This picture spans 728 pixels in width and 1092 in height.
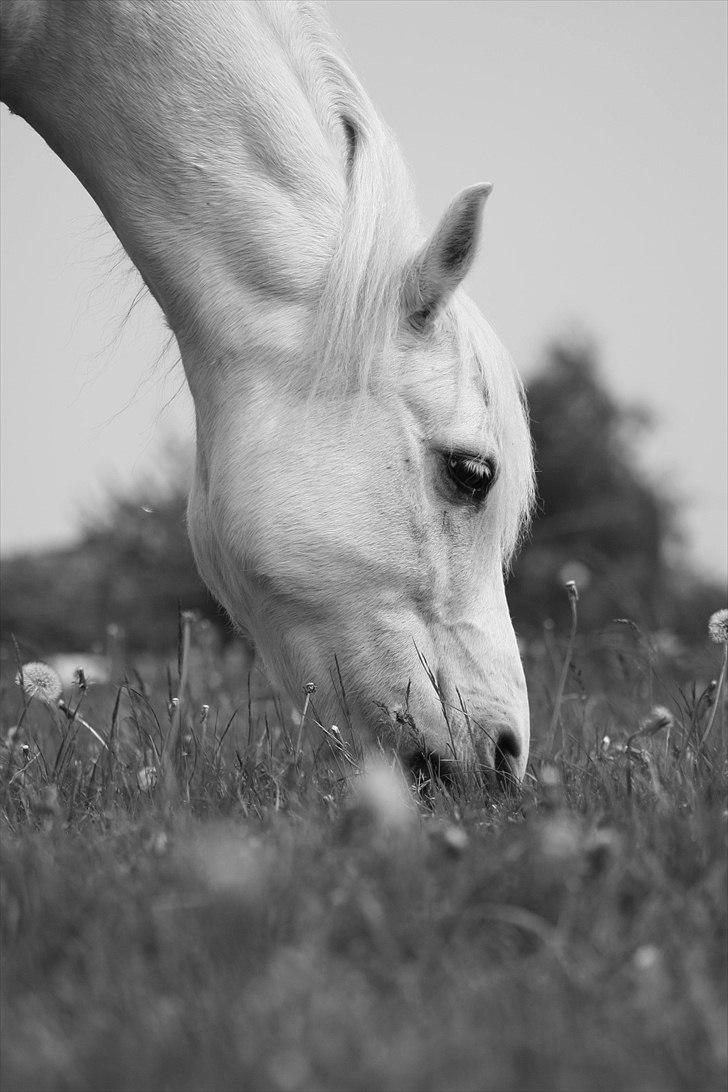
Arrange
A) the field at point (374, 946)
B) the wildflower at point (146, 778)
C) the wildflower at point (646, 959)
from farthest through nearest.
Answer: the wildflower at point (146, 778), the wildflower at point (646, 959), the field at point (374, 946)

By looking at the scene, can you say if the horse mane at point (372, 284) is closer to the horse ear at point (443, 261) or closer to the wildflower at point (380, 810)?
the horse ear at point (443, 261)

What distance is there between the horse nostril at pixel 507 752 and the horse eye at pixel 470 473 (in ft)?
2.21

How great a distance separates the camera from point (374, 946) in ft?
4.62

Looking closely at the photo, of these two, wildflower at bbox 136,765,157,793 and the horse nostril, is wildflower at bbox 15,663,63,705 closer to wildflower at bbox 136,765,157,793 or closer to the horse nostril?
wildflower at bbox 136,765,157,793

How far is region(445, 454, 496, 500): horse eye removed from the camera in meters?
3.17

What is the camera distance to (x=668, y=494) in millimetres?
16203

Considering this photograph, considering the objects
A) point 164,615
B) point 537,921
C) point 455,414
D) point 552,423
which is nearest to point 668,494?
point 552,423

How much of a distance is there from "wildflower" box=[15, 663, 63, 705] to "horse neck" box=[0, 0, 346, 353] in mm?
1013

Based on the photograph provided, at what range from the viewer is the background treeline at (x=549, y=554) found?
1327 centimetres

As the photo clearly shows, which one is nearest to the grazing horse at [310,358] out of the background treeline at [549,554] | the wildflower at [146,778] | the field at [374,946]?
the wildflower at [146,778]

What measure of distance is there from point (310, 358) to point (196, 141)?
0.70m

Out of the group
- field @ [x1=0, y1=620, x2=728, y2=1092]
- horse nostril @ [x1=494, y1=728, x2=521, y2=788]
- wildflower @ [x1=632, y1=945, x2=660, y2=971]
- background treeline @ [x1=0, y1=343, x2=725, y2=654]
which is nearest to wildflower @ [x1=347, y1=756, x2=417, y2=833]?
field @ [x1=0, y1=620, x2=728, y2=1092]

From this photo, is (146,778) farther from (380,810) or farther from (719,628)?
(719,628)

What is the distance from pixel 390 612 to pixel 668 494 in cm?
1381
